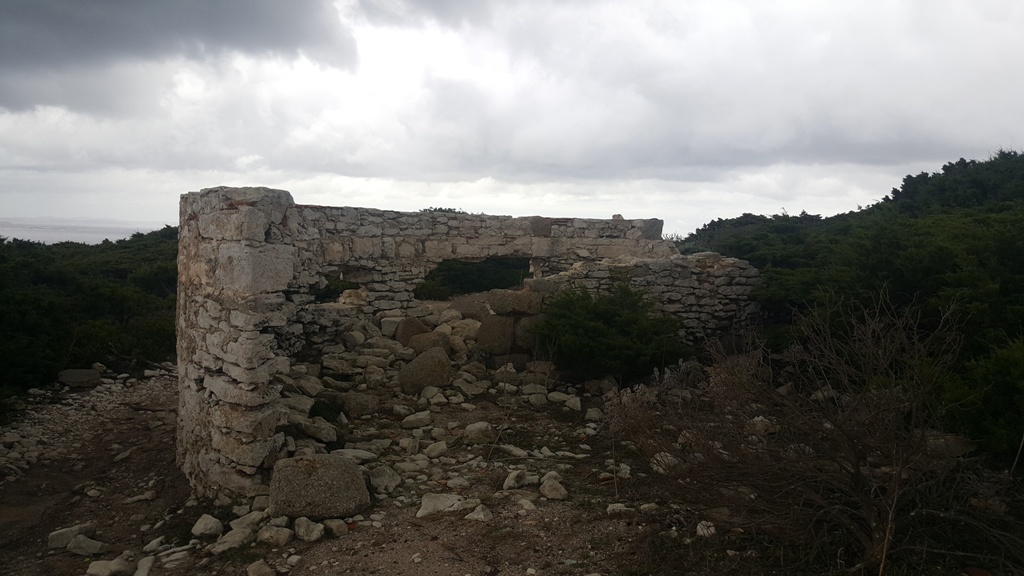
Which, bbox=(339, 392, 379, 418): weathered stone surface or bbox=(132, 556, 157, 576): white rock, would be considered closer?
bbox=(132, 556, 157, 576): white rock

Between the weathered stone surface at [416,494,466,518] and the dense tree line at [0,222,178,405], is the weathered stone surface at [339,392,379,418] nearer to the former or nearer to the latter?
the weathered stone surface at [416,494,466,518]

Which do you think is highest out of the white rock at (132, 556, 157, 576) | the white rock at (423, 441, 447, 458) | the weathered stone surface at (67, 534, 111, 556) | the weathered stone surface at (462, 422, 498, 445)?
the weathered stone surface at (462, 422, 498, 445)

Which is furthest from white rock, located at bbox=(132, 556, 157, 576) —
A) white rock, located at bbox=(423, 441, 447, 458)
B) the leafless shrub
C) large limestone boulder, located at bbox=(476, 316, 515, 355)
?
large limestone boulder, located at bbox=(476, 316, 515, 355)

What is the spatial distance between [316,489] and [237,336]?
4.36ft

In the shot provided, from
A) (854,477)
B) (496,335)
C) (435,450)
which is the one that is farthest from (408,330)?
(854,477)

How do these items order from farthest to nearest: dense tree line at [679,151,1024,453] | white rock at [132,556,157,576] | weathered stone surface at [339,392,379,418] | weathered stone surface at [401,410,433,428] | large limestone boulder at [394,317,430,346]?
large limestone boulder at [394,317,430,346] < weathered stone surface at [339,392,379,418] < weathered stone surface at [401,410,433,428] < dense tree line at [679,151,1024,453] < white rock at [132,556,157,576]

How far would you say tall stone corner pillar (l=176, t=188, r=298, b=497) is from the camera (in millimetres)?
5129

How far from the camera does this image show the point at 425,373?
7.68 metres

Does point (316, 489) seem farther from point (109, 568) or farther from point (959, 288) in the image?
point (959, 288)

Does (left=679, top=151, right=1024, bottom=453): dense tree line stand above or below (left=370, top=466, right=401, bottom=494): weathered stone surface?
above

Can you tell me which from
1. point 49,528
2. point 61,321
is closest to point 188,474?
point 49,528

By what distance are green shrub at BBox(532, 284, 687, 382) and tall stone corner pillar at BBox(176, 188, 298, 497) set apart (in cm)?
339

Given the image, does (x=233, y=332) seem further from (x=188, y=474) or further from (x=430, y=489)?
(x=430, y=489)

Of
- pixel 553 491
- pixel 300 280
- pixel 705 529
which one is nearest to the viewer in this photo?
pixel 705 529
